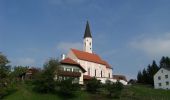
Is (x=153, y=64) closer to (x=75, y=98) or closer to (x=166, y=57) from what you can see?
(x=166, y=57)

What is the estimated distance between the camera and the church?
89.2 meters

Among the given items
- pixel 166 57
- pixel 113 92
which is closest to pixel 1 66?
pixel 113 92

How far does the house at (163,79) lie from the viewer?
113 meters

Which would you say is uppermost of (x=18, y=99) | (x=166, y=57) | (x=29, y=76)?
(x=166, y=57)

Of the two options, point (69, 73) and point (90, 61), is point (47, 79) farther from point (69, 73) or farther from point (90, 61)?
point (90, 61)

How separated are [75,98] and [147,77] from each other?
2593 inches

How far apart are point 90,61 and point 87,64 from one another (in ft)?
7.03

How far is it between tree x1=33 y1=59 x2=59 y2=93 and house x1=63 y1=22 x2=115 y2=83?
1999 cm

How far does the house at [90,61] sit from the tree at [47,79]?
19987mm

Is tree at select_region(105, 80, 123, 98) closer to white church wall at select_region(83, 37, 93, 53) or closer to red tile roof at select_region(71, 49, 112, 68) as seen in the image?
red tile roof at select_region(71, 49, 112, 68)

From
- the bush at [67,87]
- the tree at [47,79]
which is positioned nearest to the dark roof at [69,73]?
the tree at [47,79]

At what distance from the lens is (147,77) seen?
132m

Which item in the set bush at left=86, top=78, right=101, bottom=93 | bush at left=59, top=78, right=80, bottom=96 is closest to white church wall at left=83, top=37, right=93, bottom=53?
bush at left=86, top=78, right=101, bottom=93

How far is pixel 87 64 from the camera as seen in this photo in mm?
107875
